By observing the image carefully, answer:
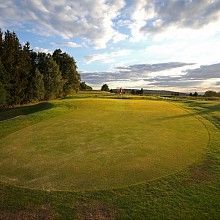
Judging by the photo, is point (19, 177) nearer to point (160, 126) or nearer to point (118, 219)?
point (118, 219)

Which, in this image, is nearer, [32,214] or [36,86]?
[32,214]

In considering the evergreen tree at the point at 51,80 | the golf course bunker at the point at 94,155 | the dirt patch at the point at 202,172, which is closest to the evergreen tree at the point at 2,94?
the evergreen tree at the point at 51,80

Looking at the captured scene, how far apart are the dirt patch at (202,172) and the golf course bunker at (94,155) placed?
35 cm

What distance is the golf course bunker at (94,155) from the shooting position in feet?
19.9

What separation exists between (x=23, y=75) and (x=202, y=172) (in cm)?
4037

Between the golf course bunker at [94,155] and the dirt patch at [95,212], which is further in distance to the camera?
the golf course bunker at [94,155]

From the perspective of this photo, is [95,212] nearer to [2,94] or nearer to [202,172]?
[202,172]

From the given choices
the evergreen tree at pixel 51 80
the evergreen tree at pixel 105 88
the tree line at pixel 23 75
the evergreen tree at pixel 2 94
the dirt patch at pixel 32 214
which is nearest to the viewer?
the dirt patch at pixel 32 214

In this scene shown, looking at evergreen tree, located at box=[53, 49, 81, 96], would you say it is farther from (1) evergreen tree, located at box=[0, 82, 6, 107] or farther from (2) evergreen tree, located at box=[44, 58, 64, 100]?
(1) evergreen tree, located at box=[0, 82, 6, 107]

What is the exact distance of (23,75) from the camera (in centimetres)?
4125

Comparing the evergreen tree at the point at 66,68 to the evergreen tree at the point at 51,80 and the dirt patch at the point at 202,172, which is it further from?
the dirt patch at the point at 202,172

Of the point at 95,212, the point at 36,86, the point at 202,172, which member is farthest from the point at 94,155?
the point at 36,86

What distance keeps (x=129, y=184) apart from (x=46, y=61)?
4534 cm

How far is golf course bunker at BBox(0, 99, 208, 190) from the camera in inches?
238
